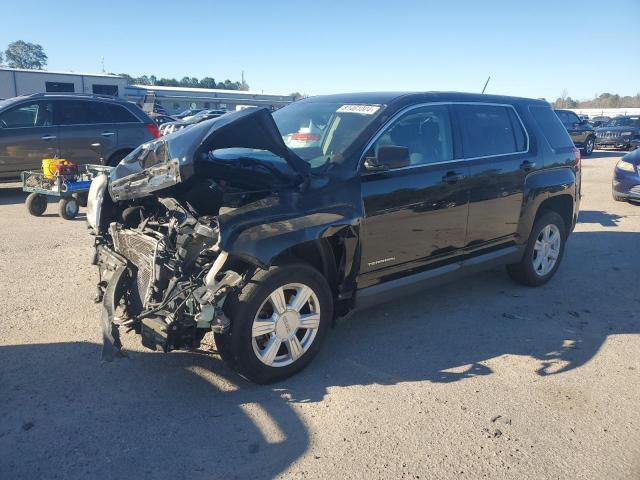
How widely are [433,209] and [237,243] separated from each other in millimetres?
1906

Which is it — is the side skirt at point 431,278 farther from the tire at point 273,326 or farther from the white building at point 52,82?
the white building at point 52,82

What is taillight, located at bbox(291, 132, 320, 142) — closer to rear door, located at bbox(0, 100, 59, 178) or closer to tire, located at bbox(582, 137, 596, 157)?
rear door, located at bbox(0, 100, 59, 178)

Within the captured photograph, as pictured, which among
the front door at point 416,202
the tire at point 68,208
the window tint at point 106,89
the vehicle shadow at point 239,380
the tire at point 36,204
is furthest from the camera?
the window tint at point 106,89

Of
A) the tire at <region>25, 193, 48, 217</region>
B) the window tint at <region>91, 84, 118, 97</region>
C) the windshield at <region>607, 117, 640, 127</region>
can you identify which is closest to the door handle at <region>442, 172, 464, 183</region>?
the tire at <region>25, 193, 48, 217</region>

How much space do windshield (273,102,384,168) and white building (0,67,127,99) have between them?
40.9 m

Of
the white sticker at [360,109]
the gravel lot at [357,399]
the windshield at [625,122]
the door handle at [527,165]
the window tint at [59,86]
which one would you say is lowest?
the gravel lot at [357,399]

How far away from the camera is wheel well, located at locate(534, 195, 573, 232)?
5.67 metres

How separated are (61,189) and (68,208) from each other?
14.8 inches

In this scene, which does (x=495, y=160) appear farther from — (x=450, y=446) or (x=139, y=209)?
(x=139, y=209)

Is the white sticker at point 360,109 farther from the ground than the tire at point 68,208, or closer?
farther from the ground

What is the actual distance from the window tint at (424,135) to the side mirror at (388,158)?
0.30 meters

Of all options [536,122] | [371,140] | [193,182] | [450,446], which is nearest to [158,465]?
[450,446]

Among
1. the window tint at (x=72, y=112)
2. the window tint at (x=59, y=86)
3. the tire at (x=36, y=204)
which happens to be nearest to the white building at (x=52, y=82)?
the window tint at (x=59, y=86)

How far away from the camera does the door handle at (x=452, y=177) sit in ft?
14.3
